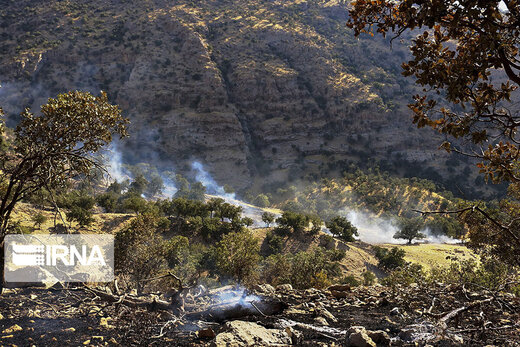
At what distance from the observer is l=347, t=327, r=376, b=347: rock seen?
5.98m

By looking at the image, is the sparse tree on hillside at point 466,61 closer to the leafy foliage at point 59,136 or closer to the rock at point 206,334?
the rock at point 206,334

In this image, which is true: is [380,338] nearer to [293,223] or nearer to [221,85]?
[293,223]

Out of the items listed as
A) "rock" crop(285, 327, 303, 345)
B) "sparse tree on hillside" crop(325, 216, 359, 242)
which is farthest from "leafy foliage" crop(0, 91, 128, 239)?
"sparse tree on hillside" crop(325, 216, 359, 242)

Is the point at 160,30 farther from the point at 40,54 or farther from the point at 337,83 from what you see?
the point at 337,83

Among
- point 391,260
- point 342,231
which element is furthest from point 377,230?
point 391,260

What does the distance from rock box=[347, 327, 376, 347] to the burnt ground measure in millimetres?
546

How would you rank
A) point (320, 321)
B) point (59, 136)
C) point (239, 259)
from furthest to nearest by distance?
point (239, 259) → point (320, 321) → point (59, 136)

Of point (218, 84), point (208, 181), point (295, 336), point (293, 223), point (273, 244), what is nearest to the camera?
point (295, 336)

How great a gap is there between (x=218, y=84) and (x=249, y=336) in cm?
8853

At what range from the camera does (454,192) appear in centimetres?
7031

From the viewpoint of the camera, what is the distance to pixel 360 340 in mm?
6043

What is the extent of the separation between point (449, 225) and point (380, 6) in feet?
186

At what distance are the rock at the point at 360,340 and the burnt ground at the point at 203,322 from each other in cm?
55

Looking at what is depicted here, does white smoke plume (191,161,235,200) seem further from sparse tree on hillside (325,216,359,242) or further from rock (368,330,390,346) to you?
rock (368,330,390,346)
